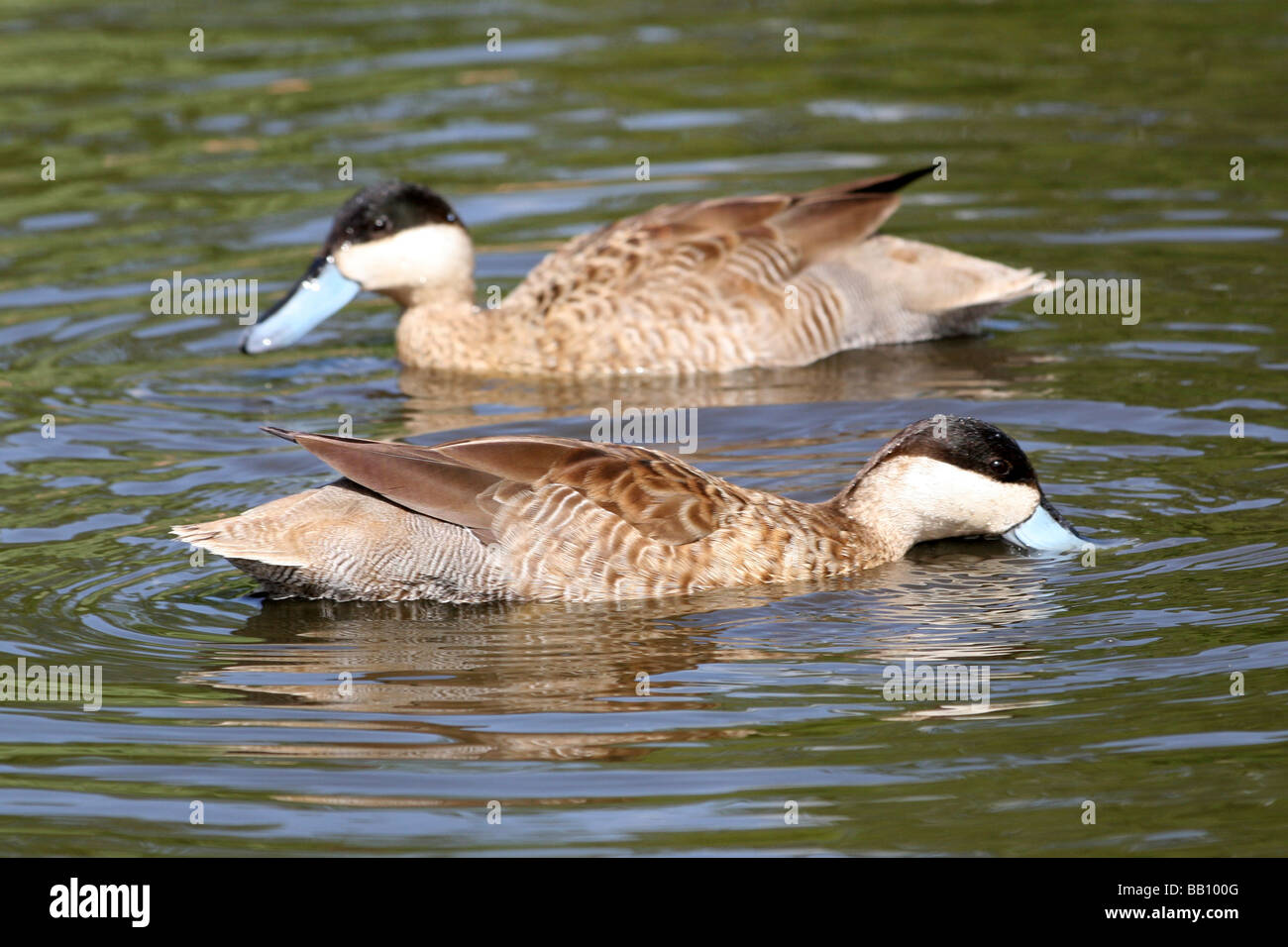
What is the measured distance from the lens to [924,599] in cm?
814

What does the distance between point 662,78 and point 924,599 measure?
9.76 metres

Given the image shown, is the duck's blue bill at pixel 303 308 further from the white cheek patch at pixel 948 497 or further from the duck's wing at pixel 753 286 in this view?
the white cheek patch at pixel 948 497

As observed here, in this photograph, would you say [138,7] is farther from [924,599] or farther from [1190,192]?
[924,599]

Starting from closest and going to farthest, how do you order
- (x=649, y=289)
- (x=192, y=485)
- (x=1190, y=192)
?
(x=192, y=485) < (x=649, y=289) < (x=1190, y=192)


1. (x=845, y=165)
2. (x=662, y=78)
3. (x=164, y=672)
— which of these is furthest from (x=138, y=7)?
(x=164, y=672)

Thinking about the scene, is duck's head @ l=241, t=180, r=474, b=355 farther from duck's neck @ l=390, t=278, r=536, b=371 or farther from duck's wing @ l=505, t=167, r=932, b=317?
duck's wing @ l=505, t=167, r=932, b=317

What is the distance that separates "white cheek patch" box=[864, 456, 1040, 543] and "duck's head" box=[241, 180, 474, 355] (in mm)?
4435

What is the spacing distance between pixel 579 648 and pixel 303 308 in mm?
5245

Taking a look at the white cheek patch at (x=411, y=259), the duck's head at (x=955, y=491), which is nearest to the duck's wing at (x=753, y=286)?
the white cheek patch at (x=411, y=259)

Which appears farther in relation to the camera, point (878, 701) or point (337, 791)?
point (878, 701)

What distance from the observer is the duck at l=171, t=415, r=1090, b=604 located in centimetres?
795

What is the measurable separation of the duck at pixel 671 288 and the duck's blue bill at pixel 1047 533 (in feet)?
11.5

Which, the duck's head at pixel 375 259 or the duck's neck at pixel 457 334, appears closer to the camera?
the duck's neck at pixel 457 334

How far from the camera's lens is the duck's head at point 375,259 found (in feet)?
40.0
